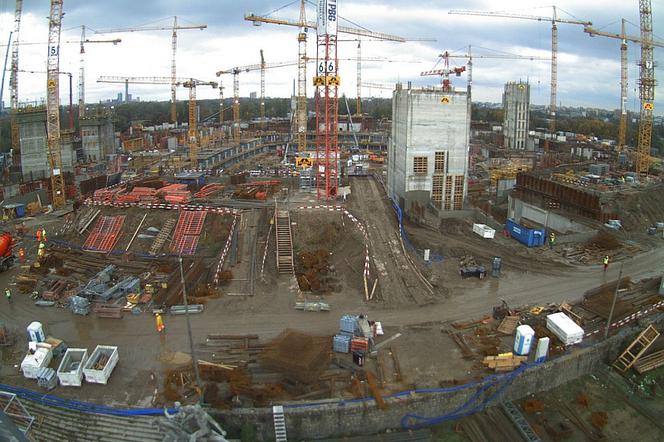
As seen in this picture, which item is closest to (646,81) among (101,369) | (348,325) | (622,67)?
(622,67)

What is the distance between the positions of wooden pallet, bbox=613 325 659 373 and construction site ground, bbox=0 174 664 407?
2819 mm

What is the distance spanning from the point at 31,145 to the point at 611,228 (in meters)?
42.7

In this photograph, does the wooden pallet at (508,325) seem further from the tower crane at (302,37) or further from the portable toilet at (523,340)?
the tower crane at (302,37)

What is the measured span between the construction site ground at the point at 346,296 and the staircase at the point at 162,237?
66 cm

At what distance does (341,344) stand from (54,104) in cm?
2846

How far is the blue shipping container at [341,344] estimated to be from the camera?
13.8m

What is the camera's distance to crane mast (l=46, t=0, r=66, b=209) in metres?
30.9

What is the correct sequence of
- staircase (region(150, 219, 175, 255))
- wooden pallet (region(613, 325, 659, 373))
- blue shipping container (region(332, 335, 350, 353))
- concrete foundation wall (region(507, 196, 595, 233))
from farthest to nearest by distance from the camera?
concrete foundation wall (region(507, 196, 595, 233)) → staircase (region(150, 219, 175, 255)) → wooden pallet (region(613, 325, 659, 373)) → blue shipping container (region(332, 335, 350, 353))

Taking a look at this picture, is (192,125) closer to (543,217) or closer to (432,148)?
(432,148)

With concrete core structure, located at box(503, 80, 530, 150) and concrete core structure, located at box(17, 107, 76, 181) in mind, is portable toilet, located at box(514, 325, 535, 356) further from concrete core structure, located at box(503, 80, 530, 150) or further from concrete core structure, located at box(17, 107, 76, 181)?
concrete core structure, located at box(503, 80, 530, 150)

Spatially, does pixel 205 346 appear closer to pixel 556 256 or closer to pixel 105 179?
pixel 556 256

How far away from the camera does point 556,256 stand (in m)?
22.2

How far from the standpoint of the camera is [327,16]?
24188 millimetres

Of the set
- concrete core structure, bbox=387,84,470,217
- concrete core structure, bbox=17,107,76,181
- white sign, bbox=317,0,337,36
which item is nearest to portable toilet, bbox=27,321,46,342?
white sign, bbox=317,0,337,36
